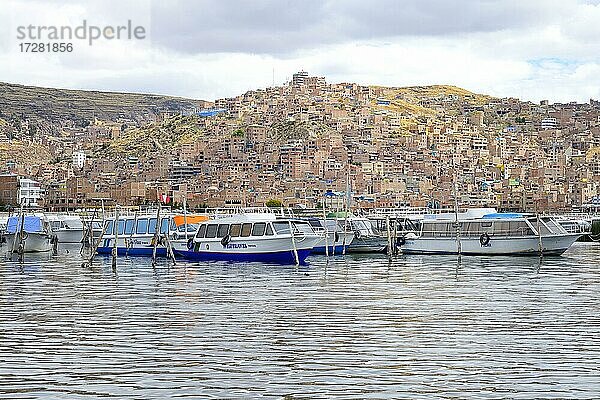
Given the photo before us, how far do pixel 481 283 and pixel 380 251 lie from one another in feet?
85.1

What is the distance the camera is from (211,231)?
2127 inches

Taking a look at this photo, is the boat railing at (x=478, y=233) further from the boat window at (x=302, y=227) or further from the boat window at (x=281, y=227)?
the boat window at (x=281, y=227)

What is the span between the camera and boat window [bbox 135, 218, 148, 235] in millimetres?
61866

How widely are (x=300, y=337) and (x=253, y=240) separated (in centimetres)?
2898

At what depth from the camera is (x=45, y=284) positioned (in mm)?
37562

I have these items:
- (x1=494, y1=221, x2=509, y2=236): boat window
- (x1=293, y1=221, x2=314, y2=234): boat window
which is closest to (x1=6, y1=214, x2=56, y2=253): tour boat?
(x1=293, y1=221, x2=314, y2=234): boat window

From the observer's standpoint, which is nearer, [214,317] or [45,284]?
[214,317]

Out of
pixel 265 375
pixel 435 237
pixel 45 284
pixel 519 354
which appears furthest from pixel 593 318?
pixel 435 237

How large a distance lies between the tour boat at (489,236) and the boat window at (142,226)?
1408 centimetres

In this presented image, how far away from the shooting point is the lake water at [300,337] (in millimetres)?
16578

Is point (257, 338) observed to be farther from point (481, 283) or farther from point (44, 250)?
point (44, 250)

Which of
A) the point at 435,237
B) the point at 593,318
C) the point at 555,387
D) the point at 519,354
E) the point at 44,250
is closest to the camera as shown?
the point at 555,387

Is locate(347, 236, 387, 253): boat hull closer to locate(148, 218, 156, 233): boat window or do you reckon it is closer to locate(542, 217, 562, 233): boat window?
locate(542, 217, 562, 233): boat window

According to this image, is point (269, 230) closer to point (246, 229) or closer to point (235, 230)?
point (246, 229)
